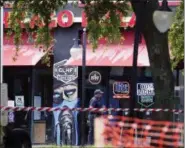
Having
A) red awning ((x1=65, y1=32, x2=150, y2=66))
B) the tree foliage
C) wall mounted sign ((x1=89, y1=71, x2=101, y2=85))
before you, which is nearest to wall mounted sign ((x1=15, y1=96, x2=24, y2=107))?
red awning ((x1=65, y1=32, x2=150, y2=66))

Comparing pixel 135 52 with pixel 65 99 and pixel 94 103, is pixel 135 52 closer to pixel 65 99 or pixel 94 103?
pixel 94 103

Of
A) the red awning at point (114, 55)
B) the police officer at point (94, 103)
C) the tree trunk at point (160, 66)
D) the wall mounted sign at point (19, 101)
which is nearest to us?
the tree trunk at point (160, 66)

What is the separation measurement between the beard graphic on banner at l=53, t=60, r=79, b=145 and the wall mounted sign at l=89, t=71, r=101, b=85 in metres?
0.57

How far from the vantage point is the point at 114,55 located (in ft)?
65.8

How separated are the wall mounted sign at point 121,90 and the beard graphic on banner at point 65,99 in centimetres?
153

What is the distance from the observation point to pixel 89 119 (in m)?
19.2

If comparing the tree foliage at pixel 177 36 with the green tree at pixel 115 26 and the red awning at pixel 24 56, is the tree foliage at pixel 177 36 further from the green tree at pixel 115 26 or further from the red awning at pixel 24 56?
the red awning at pixel 24 56

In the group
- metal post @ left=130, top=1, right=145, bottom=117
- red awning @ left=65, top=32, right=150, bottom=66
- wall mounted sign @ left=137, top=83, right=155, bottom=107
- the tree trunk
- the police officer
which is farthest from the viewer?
wall mounted sign @ left=137, top=83, right=155, bottom=107

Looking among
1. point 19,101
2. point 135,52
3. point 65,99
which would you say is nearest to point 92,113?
point 65,99

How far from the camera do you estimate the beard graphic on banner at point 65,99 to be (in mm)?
20469

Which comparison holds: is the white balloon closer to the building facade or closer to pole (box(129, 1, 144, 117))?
pole (box(129, 1, 144, 117))

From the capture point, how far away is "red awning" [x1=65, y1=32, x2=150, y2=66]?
19.6 m

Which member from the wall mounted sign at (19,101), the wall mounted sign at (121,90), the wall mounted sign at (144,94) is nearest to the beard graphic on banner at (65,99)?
the wall mounted sign at (19,101)

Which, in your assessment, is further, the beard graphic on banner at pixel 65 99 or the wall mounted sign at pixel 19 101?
the wall mounted sign at pixel 19 101
